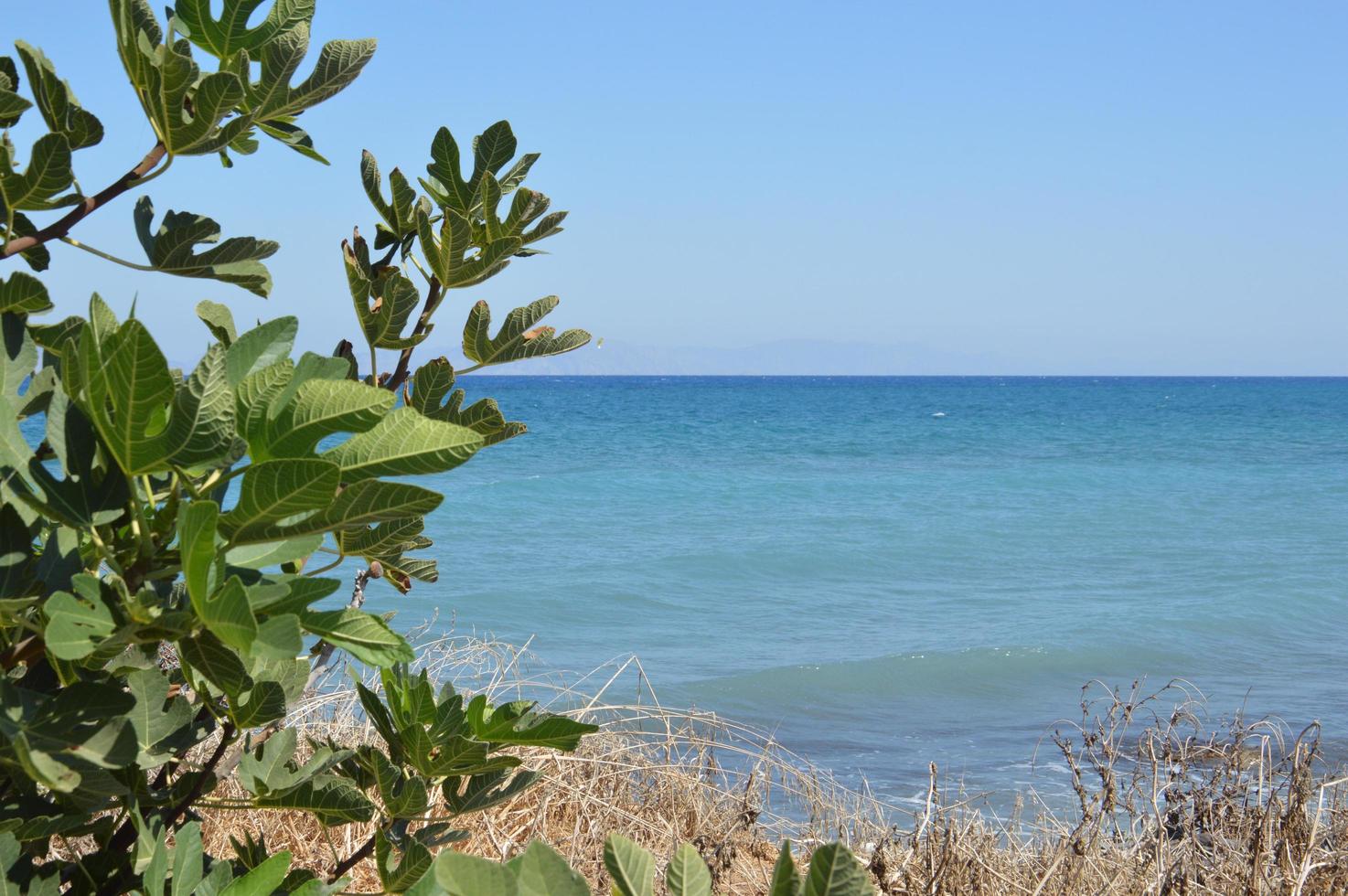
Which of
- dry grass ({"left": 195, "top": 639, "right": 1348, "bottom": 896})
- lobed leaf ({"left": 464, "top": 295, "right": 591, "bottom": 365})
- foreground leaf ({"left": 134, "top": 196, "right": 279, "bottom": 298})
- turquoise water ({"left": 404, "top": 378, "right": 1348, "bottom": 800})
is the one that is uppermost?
foreground leaf ({"left": 134, "top": 196, "right": 279, "bottom": 298})

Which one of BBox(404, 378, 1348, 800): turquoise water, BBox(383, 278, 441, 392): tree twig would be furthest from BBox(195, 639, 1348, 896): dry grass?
BBox(404, 378, 1348, 800): turquoise water

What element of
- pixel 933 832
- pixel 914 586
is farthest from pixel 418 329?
pixel 914 586

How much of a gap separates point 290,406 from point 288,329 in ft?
0.37

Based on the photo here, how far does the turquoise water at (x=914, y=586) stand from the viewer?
6.57 m

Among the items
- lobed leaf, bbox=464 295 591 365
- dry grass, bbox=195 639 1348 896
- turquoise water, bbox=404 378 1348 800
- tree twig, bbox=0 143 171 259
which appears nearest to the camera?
tree twig, bbox=0 143 171 259

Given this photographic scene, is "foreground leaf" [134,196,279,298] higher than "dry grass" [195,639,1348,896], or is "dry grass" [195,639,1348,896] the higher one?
"foreground leaf" [134,196,279,298]

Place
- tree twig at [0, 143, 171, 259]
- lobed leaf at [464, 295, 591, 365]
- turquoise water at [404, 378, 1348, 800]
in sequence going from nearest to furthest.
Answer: tree twig at [0, 143, 171, 259]
lobed leaf at [464, 295, 591, 365]
turquoise water at [404, 378, 1348, 800]

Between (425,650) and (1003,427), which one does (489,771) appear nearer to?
(425,650)

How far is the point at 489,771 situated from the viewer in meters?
0.99

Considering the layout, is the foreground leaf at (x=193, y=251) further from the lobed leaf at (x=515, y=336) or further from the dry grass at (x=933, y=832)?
the dry grass at (x=933, y=832)

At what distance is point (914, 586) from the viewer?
1017cm

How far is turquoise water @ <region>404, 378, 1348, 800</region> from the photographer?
21.6 ft

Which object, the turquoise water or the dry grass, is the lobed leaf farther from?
the turquoise water

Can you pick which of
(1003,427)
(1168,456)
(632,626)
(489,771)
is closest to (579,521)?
(632,626)
